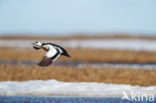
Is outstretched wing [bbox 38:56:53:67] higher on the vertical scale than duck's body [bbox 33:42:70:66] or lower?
lower

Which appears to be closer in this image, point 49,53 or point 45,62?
point 45,62

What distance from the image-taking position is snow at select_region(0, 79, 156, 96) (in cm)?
1579

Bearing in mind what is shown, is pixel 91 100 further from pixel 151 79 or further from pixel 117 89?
pixel 151 79

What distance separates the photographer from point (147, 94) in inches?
622

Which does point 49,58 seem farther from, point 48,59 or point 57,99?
point 57,99

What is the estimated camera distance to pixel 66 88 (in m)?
16.2

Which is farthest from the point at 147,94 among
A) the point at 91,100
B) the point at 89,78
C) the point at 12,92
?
the point at 12,92

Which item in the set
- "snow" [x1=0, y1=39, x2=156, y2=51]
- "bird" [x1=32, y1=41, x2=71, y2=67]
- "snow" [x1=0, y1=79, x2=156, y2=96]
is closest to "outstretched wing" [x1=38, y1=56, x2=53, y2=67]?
"bird" [x1=32, y1=41, x2=71, y2=67]

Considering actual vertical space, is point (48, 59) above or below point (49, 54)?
below

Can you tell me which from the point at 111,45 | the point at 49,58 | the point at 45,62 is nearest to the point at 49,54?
the point at 49,58

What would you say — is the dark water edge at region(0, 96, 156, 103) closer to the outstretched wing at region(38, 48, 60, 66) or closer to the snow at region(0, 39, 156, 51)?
the outstretched wing at region(38, 48, 60, 66)

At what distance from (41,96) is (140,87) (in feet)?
11.5

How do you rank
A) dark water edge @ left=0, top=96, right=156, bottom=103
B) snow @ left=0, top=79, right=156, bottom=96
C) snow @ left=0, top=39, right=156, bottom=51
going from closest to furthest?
dark water edge @ left=0, top=96, right=156, bottom=103
snow @ left=0, top=79, right=156, bottom=96
snow @ left=0, top=39, right=156, bottom=51

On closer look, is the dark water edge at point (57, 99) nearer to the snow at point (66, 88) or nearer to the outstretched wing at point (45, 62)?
the snow at point (66, 88)
